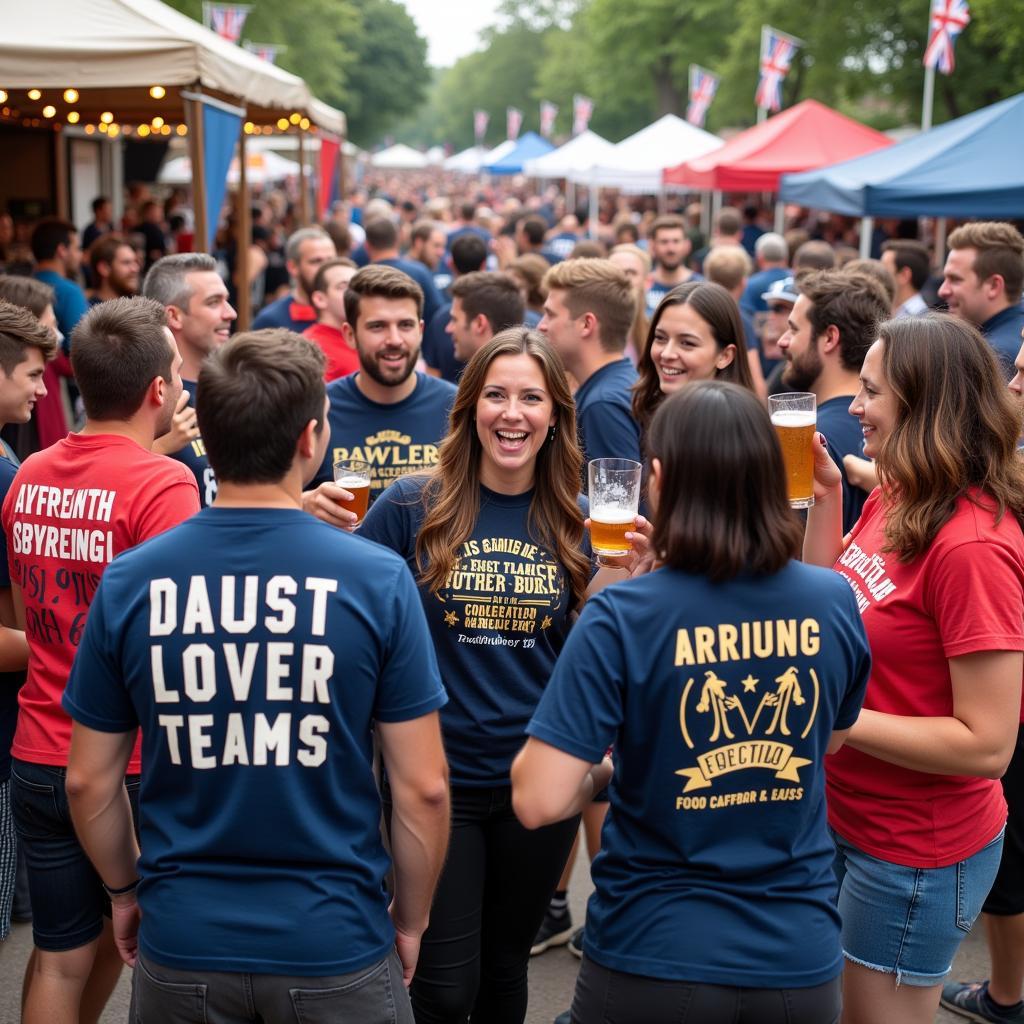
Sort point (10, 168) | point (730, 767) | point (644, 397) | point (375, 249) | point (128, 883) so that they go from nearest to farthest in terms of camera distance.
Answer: point (730, 767) → point (128, 883) → point (644, 397) → point (375, 249) → point (10, 168)

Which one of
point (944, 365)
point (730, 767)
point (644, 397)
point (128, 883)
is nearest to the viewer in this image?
point (730, 767)

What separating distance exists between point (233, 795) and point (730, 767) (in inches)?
34.6

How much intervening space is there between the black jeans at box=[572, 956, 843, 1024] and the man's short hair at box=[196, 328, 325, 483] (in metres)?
1.10

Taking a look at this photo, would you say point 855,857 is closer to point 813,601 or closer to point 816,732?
point 816,732

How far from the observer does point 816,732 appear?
2.15 m

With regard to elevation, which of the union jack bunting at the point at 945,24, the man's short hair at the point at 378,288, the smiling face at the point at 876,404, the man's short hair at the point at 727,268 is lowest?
the smiling face at the point at 876,404

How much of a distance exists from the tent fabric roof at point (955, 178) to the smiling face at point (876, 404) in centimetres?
731

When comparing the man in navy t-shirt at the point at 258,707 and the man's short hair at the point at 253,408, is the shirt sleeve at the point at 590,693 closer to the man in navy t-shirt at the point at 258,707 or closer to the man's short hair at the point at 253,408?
the man in navy t-shirt at the point at 258,707

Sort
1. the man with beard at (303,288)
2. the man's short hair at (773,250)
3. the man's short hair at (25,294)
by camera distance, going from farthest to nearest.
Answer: the man's short hair at (773,250) < the man with beard at (303,288) < the man's short hair at (25,294)

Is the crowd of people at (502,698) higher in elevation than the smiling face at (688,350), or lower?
lower

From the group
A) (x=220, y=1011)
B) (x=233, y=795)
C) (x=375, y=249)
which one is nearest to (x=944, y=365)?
(x=233, y=795)

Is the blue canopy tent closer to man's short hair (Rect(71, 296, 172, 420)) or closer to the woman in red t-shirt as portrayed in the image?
man's short hair (Rect(71, 296, 172, 420))

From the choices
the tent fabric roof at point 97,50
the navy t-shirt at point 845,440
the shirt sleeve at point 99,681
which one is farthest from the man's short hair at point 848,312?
the tent fabric roof at point 97,50

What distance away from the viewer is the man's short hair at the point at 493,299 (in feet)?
18.9
